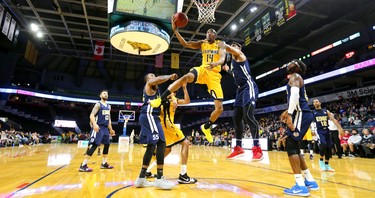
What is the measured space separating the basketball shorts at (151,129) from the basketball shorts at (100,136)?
235 cm

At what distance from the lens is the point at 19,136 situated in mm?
18094

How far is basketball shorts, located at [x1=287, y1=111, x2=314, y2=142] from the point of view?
336 centimetres

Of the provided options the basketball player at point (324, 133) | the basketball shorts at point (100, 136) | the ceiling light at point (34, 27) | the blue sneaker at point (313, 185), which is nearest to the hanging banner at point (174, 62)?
the ceiling light at point (34, 27)

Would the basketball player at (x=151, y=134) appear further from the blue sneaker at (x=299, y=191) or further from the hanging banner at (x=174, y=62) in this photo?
the hanging banner at (x=174, y=62)

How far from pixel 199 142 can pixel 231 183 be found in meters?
23.6

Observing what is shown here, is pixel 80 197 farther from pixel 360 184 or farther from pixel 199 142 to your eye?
pixel 199 142

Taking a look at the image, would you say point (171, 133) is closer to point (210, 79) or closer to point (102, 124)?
point (210, 79)

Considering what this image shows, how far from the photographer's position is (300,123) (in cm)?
341

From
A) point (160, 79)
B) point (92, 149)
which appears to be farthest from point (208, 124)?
point (92, 149)

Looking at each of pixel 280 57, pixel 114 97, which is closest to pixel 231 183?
pixel 280 57

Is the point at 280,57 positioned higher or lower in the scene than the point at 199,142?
higher

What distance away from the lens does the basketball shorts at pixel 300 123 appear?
11.0 feet

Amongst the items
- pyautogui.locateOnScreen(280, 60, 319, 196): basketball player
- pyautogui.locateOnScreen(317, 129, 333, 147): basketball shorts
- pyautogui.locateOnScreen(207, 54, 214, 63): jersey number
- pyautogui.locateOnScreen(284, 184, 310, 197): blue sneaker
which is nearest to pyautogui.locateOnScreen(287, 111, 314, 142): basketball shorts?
pyautogui.locateOnScreen(280, 60, 319, 196): basketball player

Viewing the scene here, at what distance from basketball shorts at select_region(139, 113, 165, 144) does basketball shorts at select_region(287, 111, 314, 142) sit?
204 centimetres
